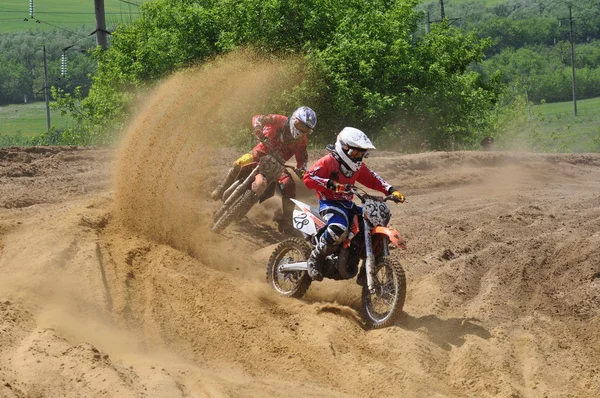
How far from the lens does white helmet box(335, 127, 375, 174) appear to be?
9305mm

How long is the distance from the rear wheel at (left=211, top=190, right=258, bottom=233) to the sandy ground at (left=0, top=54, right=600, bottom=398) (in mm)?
215

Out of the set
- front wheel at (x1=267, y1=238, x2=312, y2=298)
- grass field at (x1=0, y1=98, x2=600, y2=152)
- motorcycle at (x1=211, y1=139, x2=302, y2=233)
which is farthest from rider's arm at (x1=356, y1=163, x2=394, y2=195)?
grass field at (x1=0, y1=98, x2=600, y2=152)

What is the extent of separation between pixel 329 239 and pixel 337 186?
1.96ft

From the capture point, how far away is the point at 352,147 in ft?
30.7

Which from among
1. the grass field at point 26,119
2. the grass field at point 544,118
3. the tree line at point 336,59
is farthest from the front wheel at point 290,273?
the grass field at point 26,119

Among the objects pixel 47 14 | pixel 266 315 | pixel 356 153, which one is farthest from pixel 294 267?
pixel 47 14

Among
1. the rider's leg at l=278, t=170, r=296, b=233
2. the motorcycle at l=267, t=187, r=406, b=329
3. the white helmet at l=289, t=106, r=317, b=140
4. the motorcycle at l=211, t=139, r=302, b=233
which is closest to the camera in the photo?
the motorcycle at l=267, t=187, r=406, b=329

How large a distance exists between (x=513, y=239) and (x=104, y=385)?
7.77 meters

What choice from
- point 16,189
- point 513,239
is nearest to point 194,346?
point 513,239

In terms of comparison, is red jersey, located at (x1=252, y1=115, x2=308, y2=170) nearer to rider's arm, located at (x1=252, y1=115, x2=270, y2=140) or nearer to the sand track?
rider's arm, located at (x1=252, y1=115, x2=270, y2=140)

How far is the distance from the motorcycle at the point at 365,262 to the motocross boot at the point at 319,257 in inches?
2.5

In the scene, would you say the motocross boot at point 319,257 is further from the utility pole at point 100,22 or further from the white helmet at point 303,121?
the utility pole at point 100,22

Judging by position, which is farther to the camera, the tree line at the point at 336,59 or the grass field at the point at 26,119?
the grass field at the point at 26,119

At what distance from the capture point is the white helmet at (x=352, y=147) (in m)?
9.30
